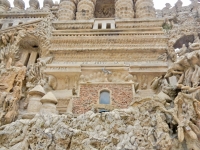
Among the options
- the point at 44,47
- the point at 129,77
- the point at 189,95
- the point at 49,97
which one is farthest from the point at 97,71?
the point at 189,95

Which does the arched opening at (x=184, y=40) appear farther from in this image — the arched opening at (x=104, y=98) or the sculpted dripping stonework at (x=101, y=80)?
the arched opening at (x=104, y=98)

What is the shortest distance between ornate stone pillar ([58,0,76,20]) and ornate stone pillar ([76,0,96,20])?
0.35 m

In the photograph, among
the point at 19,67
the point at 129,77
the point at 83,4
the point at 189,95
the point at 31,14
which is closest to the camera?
the point at 189,95

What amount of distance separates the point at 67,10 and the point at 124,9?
3.43m

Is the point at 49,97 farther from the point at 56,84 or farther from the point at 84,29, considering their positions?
the point at 84,29

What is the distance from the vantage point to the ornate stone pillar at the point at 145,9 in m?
12.2

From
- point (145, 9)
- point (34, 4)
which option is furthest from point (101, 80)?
point (34, 4)

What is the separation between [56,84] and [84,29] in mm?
3173

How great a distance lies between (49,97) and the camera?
711 centimetres

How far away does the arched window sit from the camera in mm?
7490

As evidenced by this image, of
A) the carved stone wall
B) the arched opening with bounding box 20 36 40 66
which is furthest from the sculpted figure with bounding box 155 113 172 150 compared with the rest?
the arched opening with bounding box 20 36 40 66

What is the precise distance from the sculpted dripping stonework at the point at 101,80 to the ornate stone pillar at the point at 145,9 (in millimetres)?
57

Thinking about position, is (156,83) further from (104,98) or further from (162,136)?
(162,136)

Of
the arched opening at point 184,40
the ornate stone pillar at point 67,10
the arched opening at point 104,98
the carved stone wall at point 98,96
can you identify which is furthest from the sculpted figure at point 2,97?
the arched opening at point 184,40
